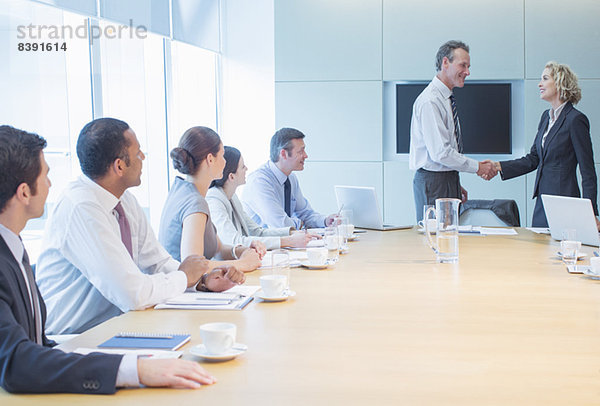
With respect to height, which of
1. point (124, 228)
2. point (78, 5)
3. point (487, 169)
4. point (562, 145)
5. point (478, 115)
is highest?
point (78, 5)

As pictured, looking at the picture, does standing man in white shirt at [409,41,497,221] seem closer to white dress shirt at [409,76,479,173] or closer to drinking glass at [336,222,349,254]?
white dress shirt at [409,76,479,173]

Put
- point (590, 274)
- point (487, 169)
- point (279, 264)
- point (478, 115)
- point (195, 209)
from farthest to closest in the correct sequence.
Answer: point (478, 115) → point (487, 169) → point (195, 209) → point (590, 274) → point (279, 264)

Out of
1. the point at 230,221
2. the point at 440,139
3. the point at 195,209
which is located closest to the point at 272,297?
the point at 195,209

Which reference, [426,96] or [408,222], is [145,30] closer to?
[426,96]

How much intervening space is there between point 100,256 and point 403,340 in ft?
3.00

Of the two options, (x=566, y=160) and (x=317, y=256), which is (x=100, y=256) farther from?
(x=566, y=160)

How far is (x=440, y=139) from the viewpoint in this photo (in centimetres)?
427

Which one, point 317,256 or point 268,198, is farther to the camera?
point 268,198

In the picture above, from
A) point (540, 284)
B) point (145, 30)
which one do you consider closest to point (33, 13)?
point (145, 30)

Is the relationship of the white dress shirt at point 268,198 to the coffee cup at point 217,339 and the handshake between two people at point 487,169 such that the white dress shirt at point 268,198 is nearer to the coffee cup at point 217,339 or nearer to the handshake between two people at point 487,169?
the handshake between two people at point 487,169

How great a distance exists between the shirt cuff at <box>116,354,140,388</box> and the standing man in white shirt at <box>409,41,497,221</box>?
3301 millimetres

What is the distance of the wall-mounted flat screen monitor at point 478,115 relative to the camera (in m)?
5.91

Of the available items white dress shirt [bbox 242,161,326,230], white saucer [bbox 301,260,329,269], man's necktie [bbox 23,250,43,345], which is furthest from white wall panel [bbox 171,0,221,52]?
man's necktie [bbox 23,250,43,345]

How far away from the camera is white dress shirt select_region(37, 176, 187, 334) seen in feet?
6.09
